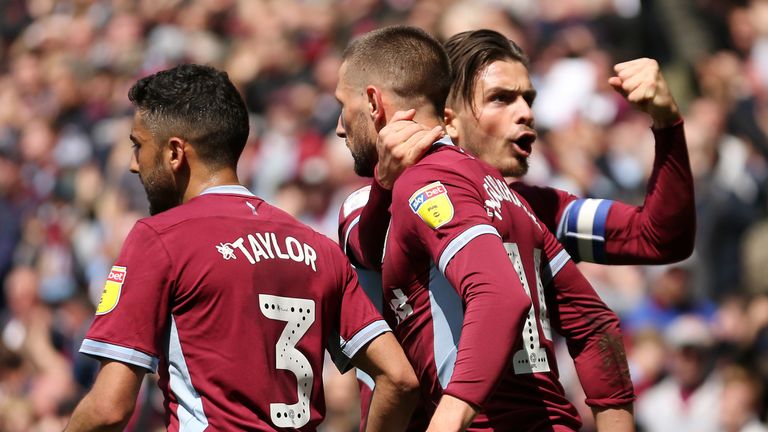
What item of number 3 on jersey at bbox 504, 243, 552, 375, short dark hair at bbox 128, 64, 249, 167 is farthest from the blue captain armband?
short dark hair at bbox 128, 64, 249, 167

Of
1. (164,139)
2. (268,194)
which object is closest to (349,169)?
(268,194)

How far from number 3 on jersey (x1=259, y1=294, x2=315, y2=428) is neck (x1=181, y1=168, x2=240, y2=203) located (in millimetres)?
441

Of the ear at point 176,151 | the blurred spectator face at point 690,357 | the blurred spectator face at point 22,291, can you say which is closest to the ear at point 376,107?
the ear at point 176,151

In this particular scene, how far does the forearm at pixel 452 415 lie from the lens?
332cm

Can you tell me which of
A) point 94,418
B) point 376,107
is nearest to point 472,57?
point 376,107

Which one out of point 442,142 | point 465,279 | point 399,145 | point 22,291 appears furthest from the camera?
point 22,291

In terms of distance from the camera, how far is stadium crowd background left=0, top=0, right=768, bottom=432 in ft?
26.9

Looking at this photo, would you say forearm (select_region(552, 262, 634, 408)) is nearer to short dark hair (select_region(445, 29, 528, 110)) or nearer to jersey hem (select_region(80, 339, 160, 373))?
short dark hair (select_region(445, 29, 528, 110))

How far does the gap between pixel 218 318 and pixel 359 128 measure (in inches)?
35.3

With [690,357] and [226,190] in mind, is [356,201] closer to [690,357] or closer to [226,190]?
[226,190]

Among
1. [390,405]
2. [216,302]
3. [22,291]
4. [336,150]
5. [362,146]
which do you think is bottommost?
[22,291]

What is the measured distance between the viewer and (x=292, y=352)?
3.80m

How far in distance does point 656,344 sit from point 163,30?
806 cm

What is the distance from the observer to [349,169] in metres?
10.3
